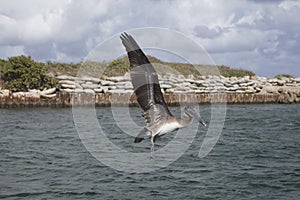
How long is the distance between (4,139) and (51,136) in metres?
2.40

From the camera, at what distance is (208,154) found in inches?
784

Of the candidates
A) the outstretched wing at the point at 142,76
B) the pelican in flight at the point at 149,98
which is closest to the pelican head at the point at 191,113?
the pelican in flight at the point at 149,98

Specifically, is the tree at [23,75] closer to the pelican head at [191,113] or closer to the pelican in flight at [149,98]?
the pelican head at [191,113]

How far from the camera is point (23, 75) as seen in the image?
4753 centimetres

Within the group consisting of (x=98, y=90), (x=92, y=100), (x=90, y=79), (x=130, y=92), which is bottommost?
(x=92, y=100)

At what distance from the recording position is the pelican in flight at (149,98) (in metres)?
7.99

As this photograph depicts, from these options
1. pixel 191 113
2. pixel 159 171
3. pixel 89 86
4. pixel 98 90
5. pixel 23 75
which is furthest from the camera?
pixel 23 75

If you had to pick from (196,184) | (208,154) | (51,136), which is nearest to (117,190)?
(196,184)

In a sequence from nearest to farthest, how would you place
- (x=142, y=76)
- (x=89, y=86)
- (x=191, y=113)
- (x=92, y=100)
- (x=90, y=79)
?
(x=142, y=76)
(x=191, y=113)
(x=92, y=100)
(x=89, y=86)
(x=90, y=79)

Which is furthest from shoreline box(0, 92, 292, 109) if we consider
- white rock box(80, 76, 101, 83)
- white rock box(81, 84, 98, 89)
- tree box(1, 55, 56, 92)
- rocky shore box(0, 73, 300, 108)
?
tree box(1, 55, 56, 92)

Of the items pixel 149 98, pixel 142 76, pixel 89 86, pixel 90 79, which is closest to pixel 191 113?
pixel 149 98

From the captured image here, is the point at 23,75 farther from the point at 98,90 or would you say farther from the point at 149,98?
the point at 149,98

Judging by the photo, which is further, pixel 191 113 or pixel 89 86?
pixel 89 86

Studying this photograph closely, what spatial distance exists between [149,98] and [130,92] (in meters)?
36.9
